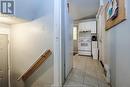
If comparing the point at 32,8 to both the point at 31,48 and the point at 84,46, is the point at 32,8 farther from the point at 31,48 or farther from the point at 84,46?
the point at 84,46

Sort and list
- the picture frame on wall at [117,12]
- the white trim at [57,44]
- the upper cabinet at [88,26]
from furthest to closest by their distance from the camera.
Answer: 1. the upper cabinet at [88,26]
2. the white trim at [57,44]
3. the picture frame on wall at [117,12]

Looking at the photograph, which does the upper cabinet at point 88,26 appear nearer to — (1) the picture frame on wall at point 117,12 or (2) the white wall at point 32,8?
(2) the white wall at point 32,8

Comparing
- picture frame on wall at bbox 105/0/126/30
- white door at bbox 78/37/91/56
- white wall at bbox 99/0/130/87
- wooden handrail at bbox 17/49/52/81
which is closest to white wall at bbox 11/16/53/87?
wooden handrail at bbox 17/49/52/81

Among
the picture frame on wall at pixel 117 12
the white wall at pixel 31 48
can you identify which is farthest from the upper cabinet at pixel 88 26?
the picture frame on wall at pixel 117 12

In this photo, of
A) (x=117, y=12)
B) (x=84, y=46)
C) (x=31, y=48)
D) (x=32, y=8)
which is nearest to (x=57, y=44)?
(x=31, y=48)

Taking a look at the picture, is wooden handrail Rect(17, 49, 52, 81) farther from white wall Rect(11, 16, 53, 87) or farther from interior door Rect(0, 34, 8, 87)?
interior door Rect(0, 34, 8, 87)

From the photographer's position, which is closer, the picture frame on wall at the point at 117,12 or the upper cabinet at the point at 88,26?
the picture frame on wall at the point at 117,12

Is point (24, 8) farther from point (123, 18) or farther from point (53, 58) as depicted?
point (123, 18)

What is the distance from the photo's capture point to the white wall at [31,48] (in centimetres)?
287

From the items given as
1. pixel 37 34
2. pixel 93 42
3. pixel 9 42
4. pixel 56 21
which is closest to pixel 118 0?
pixel 56 21

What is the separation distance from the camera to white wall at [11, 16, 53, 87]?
287cm

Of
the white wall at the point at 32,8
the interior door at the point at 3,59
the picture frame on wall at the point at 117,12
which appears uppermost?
the white wall at the point at 32,8

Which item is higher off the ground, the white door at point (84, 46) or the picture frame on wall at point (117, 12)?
the picture frame on wall at point (117, 12)

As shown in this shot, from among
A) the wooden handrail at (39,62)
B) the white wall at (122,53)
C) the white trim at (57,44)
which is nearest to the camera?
the white wall at (122,53)
